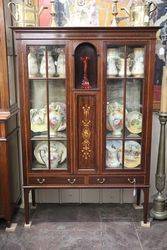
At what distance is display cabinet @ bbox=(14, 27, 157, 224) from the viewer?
226cm

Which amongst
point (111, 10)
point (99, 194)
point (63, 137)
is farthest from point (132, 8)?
point (99, 194)

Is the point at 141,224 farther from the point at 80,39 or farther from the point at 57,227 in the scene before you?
the point at 80,39

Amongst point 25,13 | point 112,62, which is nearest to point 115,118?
point 112,62

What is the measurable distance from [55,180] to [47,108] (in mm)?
629

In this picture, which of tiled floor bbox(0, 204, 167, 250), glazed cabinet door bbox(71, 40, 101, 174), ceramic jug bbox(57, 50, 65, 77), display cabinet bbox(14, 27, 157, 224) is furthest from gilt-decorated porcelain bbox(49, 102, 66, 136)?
tiled floor bbox(0, 204, 167, 250)

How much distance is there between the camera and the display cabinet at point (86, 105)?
226 centimetres

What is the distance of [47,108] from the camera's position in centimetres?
241

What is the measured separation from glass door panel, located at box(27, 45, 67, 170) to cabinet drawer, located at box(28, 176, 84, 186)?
0.09m

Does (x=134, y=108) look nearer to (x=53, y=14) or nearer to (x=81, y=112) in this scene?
(x=81, y=112)

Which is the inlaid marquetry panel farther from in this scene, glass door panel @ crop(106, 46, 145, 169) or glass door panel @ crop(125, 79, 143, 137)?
glass door panel @ crop(125, 79, 143, 137)

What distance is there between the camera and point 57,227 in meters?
2.57

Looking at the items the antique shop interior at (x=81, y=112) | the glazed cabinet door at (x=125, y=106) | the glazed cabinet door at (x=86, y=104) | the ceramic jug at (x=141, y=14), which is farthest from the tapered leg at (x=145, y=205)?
the ceramic jug at (x=141, y=14)

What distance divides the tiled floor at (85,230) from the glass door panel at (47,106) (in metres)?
0.56

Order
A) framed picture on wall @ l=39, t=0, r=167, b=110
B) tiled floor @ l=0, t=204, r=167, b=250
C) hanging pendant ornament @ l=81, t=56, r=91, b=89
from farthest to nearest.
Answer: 1. framed picture on wall @ l=39, t=0, r=167, b=110
2. hanging pendant ornament @ l=81, t=56, r=91, b=89
3. tiled floor @ l=0, t=204, r=167, b=250
